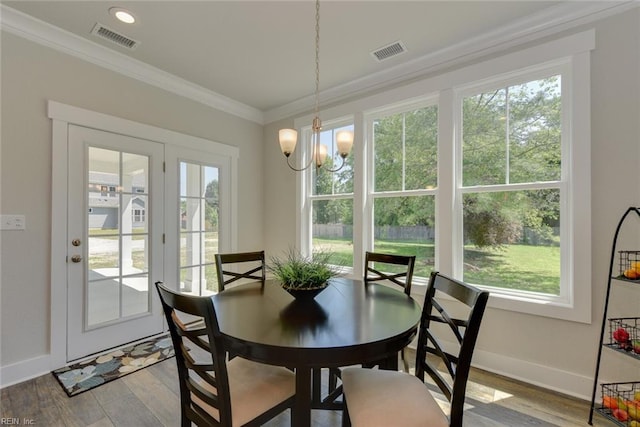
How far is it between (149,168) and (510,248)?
138 inches

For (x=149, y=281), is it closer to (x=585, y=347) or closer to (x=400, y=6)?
(x=400, y=6)

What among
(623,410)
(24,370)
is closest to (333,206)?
(623,410)

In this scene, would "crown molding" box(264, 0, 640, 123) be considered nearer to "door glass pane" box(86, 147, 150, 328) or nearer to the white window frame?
the white window frame

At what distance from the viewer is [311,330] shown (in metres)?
1.25

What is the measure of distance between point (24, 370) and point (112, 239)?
1129mm

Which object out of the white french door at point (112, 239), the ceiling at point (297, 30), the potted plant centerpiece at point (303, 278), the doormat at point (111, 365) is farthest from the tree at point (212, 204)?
the potted plant centerpiece at point (303, 278)

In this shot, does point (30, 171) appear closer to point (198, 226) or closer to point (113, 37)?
point (113, 37)

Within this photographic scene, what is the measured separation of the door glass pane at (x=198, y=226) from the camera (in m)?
3.31

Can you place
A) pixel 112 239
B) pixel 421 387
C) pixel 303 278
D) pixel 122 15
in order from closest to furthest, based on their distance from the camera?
pixel 421 387 < pixel 303 278 < pixel 122 15 < pixel 112 239

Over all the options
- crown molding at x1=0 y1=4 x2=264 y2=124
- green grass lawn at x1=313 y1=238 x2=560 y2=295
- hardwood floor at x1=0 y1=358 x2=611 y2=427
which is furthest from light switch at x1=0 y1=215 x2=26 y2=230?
green grass lawn at x1=313 y1=238 x2=560 y2=295

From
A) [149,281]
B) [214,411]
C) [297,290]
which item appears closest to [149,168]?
[149,281]

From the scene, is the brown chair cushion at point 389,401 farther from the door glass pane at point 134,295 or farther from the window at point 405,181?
the door glass pane at point 134,295

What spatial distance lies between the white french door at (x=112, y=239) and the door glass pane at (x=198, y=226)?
27 centimetres

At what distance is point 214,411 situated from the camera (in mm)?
1217
